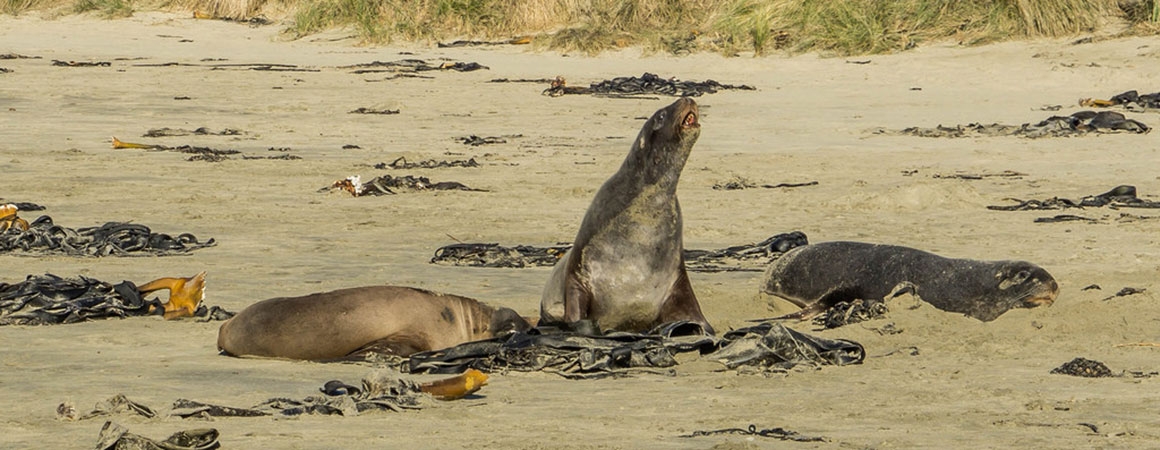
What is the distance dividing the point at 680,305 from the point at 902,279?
1247mm

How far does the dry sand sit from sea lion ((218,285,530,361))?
0.51 feet

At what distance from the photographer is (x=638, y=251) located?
7688 millimetres

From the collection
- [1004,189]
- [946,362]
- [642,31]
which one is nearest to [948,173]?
[1004,189]

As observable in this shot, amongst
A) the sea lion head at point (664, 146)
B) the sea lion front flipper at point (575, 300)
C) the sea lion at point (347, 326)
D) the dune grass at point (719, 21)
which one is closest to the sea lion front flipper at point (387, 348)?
the sea lion at point (347, 326)

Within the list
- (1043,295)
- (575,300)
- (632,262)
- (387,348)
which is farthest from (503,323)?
(1043,295)

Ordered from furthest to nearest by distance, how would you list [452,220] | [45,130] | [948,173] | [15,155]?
[45,130] → [15,155] → [948,173] → [452,220]

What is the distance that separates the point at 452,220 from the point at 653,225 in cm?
431

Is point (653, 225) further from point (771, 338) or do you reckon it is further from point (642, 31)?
point (642, 31)

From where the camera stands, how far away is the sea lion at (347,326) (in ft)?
22.7

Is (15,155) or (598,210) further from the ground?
(598,210)

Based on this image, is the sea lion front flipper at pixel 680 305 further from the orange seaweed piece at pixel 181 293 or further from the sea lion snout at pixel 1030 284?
the orange seaweed piece at pixel 181 293

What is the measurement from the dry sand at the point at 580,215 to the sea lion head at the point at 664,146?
771mm

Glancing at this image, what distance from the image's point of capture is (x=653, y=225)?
25.4 feet

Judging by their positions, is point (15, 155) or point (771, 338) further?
point (15, 155)
